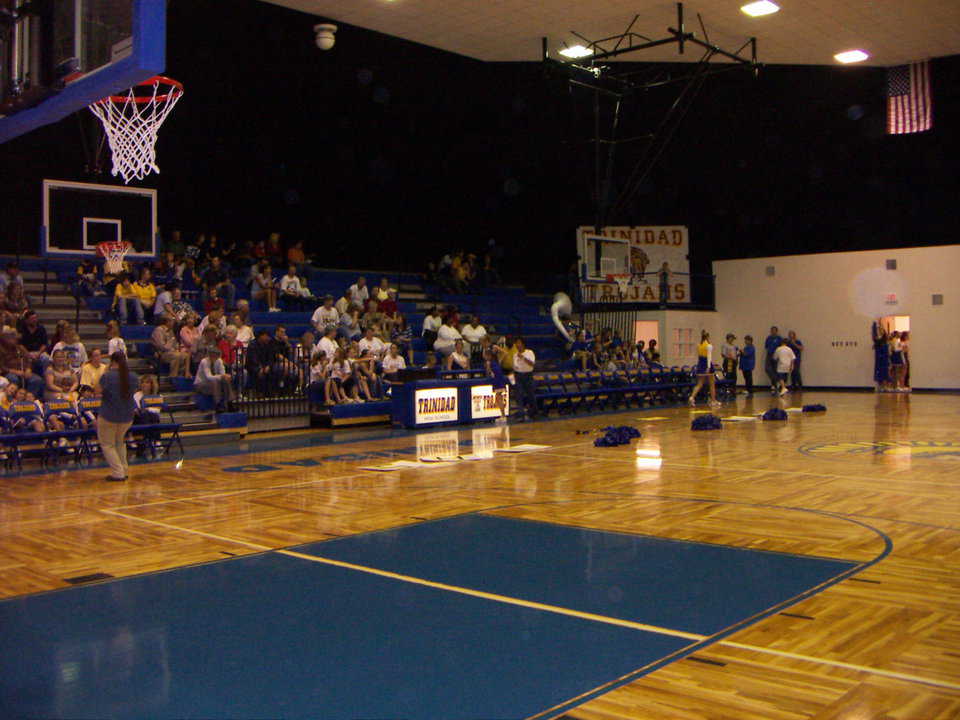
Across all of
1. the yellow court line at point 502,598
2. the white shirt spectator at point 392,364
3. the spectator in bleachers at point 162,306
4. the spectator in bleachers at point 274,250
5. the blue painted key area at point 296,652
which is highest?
the spectator in bleachers at point 274,250

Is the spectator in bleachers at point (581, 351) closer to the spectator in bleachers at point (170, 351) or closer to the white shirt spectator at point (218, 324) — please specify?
the white shirt spectator at point (218, 324)

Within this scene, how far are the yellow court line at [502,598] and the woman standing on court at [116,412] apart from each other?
13.7ft

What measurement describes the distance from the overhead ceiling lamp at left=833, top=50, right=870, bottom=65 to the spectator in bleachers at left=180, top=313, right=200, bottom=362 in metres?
16.2

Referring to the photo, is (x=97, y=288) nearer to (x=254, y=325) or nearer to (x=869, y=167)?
(x=254, y=325)

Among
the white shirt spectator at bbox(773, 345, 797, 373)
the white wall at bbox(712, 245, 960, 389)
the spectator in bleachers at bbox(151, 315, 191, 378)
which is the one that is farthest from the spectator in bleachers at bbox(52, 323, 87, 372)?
the white wall at bbox(712, 245, 960, 389)

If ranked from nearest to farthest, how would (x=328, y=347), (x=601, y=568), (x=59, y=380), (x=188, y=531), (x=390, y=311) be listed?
1. (x=601, y=568)
2. (x=188, y=531)
3. (x=59, y=380)
4. (x=328, y=347)
5. (x=390, y=311)

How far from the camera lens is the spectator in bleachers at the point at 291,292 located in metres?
19.6


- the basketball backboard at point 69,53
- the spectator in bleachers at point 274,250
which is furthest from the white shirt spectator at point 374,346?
the basketball backboard at point 69,53

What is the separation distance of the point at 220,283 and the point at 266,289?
40.9 inches

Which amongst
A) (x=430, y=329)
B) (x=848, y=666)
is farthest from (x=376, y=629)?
(x=430, y=329)

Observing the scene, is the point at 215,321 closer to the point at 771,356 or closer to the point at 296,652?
A: the point at 296,652

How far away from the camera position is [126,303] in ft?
55.2

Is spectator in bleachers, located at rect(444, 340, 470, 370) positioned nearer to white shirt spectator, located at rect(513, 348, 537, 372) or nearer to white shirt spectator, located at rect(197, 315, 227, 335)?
white shirt spectator, located at rect(513, 348, 537, 372)

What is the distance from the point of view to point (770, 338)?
89.3ft
